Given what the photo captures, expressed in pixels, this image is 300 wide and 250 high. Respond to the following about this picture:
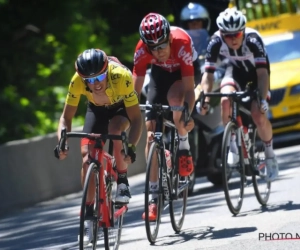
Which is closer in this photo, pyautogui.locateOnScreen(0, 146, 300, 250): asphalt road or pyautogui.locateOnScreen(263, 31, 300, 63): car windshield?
pyautogui.locateOnScreen(0, 146, 300, 250): asphalt road

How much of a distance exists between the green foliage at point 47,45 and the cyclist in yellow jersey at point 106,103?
36.6 feet

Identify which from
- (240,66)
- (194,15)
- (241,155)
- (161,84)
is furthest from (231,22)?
(194,15)

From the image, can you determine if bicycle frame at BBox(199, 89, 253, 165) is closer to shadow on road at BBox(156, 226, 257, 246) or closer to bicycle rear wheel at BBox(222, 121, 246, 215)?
bicycle rear wheel at BBox(222, 121, 246, 215)

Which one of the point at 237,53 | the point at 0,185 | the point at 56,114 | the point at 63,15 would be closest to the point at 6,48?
the point at 63,15

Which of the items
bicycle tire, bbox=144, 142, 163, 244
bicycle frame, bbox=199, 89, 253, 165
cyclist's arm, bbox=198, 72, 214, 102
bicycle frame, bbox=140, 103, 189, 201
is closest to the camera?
bicycle tire, bbox=144, 142, 163, 244

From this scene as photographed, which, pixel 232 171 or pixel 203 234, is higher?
pixel 232 171

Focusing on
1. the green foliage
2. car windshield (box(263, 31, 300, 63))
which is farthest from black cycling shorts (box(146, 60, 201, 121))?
the green foliage

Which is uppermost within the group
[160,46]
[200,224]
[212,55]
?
[160,46]

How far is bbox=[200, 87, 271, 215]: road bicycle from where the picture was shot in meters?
11.3

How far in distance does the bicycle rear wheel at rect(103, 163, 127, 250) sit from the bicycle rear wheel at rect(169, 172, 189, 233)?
105 cm

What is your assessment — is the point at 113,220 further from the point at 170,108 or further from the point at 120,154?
the point at 170,108

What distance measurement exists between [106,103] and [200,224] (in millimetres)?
2164

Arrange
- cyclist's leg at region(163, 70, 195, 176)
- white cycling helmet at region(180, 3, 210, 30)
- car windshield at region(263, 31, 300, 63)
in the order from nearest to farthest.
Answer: cyclist's leg at region(163, 70, 195, 176) < white cycling helmet at region(180, 3, 210, 30) < car windshield at region(263, 31, 300, 63)

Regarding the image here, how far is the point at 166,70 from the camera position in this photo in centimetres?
1098
